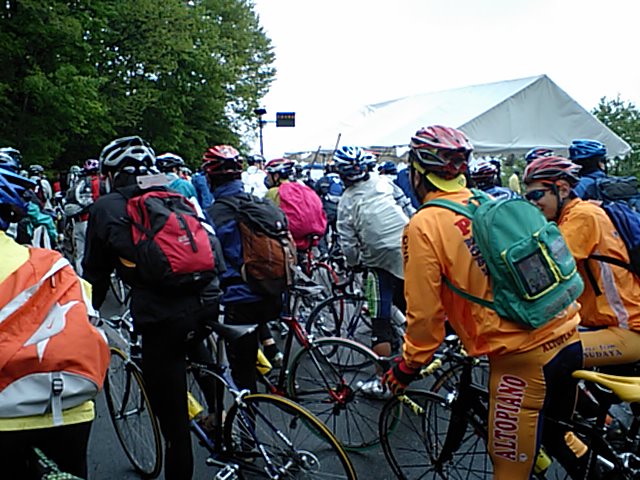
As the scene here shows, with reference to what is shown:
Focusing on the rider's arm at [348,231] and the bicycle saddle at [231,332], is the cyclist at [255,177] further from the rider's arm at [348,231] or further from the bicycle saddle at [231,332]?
the bicycle saddle at [231,332]

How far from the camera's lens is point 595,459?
8.25 ft

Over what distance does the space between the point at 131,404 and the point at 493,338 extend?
99.2 inches

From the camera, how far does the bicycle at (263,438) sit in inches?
114

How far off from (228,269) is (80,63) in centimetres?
1749

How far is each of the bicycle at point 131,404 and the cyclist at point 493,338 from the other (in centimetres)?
180

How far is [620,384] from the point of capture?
2.35 metres

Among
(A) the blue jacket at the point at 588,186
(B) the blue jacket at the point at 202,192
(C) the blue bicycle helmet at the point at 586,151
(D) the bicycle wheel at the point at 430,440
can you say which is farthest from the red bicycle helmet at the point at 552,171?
(B) the blue jacket at the point at 202,192

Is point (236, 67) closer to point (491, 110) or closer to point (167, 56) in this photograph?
point (167, 56)

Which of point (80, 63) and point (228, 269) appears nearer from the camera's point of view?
point (228, 269)

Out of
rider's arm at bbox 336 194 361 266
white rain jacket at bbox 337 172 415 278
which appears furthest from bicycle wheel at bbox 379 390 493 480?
rider's arm at bbox 336 194 361 266

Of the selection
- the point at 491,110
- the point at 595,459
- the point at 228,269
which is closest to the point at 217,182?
the point at 228,269

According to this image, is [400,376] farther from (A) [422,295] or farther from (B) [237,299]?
(B) [237,299]

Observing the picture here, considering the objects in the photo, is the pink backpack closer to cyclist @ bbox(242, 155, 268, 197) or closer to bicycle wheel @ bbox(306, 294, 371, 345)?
bicycle wheel @ bbox(306, 294, 371, 345)

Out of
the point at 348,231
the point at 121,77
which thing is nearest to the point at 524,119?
the point at 348,231
